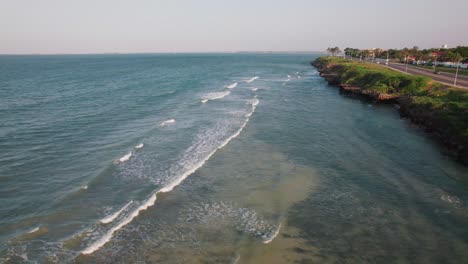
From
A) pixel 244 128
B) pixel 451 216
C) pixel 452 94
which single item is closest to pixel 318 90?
pixel 452 94

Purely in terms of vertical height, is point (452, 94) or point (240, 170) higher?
point (452, 94)

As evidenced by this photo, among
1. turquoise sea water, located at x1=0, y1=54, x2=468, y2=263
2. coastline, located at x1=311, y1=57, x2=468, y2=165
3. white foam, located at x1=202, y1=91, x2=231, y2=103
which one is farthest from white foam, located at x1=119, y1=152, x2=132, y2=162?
coastline, located at x1=311, y1=57, x2=468, y2=165

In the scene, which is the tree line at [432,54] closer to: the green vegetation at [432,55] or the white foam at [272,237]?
the green vegetation at [432,55]

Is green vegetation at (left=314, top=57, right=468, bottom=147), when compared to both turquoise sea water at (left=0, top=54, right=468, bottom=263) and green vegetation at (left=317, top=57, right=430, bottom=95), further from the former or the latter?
turquoise sea water at (left=0, top=54, right=468, bottom=263)

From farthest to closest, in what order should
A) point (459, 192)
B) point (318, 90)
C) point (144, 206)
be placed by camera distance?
point (318, 90) < point (459, 192) < point (144, 206)

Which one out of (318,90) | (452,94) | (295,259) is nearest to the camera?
(295,259)

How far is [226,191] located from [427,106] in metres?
24.4

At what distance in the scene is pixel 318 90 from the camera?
5647cm

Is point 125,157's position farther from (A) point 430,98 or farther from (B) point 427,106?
(A) point 430,98

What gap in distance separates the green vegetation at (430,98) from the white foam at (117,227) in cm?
2148

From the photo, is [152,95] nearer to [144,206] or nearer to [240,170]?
[240,170]

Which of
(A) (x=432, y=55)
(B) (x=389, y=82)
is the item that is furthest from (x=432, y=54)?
(B) (x=389, y=82)

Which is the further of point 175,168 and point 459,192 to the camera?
point 175,168

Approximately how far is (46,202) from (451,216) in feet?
63.1
